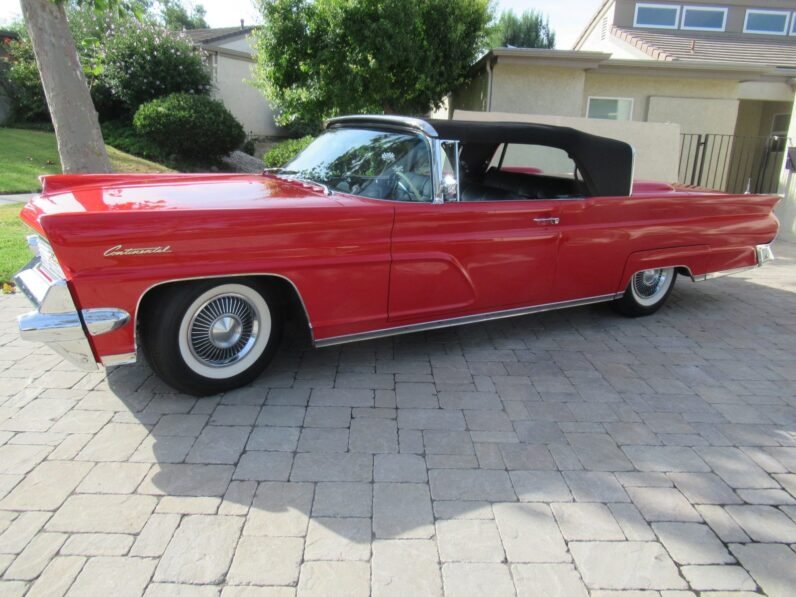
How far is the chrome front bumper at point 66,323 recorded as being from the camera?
2.73 meters

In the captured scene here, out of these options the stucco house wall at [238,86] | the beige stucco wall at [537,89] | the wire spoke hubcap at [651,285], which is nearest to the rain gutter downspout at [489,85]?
the beige stucco wall at [537,89]

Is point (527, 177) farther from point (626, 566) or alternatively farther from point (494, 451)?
point (626, 566)

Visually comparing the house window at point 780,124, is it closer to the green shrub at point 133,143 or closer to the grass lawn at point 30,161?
the grass lawn at point 30,161

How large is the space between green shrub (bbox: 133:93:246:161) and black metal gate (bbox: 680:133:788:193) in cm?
1087

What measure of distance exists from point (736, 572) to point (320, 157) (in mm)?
3507

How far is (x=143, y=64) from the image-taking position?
15.5 m

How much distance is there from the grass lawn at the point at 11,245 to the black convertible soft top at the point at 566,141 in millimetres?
3593

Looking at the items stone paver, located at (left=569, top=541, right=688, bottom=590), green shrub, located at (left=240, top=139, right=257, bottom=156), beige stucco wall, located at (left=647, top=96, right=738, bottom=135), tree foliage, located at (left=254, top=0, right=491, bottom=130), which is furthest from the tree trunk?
green shrub, located at (left=240, top=139, right=257, bottom=156)

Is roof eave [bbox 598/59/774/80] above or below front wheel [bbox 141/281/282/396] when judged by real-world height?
above

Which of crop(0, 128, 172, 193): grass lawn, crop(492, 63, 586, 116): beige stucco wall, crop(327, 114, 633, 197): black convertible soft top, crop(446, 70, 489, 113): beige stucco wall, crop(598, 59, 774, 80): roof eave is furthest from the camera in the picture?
crop(446, 70, 489, 113): beige stucco wall

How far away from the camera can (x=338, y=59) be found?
35.8 feet

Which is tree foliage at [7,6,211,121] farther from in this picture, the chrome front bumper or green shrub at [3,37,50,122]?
the chrome front bumper

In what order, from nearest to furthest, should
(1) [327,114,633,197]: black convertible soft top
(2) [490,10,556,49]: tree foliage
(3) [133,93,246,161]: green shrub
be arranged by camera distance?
(1) [327,114,633,197]: black convertible soft top, (3) [133,93,246,161]: green shrub, (2) [490,10,556,49]: tree foliage

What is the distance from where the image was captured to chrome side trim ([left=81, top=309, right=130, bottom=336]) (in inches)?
109
